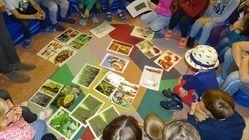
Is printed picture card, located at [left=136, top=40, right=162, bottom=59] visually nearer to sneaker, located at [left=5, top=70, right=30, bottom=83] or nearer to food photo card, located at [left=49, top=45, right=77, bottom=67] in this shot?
food photo card, located at [left=49, top=45, right=77, bottom=67]

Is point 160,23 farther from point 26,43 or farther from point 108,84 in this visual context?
point 26,43

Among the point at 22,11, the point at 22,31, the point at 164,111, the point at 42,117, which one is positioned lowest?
the point at 164,111

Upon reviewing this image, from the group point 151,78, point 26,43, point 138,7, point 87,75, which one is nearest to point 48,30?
point 26,43

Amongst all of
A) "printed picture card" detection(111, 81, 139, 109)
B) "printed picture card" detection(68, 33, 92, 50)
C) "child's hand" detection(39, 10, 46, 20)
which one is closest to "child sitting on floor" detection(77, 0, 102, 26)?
"printed picture card" detection(68, 33, 92, 50)

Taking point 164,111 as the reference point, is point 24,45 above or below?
above

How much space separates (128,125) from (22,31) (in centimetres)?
235

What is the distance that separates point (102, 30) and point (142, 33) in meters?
0.57

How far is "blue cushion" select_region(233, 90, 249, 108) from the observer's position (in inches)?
105

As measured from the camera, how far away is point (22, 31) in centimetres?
323

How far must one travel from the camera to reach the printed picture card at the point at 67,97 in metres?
2.67

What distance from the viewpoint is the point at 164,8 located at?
341 cm

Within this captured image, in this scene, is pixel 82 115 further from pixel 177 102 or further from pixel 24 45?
pixel 24 45

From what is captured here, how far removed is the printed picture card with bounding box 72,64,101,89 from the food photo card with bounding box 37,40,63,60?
1.58ft

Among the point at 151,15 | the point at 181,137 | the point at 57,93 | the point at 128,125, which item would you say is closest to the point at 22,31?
the point at 57,93
